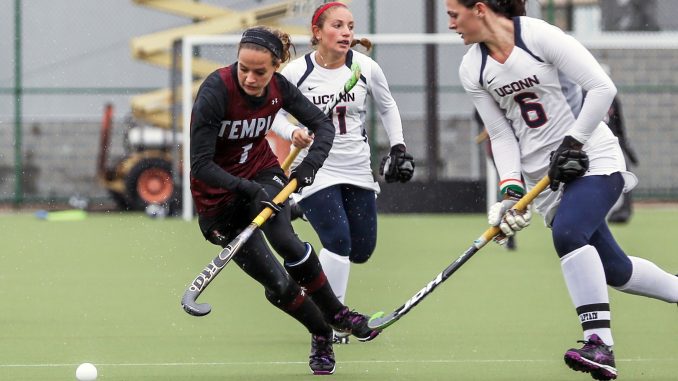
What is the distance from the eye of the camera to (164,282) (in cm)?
907

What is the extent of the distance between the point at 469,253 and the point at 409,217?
9.91m

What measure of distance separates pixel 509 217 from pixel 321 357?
0.89 meters

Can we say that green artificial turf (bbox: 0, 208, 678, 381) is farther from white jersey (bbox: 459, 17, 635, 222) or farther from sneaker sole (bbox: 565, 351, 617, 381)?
white jersey (bbox: 459, 17, 635, 222)

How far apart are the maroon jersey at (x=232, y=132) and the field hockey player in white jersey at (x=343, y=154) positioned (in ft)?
2.42

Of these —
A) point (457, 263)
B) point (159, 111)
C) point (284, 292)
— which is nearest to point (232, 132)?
point (284, 292)

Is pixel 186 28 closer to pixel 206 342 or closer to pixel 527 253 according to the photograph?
pixel 527 253

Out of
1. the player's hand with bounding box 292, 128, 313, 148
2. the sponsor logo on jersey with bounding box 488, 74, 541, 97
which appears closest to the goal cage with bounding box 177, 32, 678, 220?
the player's hand with bounding box 292, 128, 313, 148

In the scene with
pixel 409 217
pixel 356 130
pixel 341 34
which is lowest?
pixel 409 217

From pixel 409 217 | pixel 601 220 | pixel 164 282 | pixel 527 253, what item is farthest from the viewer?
pixel 409 217

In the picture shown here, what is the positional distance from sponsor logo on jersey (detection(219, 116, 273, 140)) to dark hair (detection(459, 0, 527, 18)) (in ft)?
2.83

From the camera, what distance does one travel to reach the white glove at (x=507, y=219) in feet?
17.4

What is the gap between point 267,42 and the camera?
5277 mm

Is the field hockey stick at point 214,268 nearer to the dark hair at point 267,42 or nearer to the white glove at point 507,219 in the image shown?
the dark hair at point 267,42

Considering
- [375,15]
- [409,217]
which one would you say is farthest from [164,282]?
[375,15]
